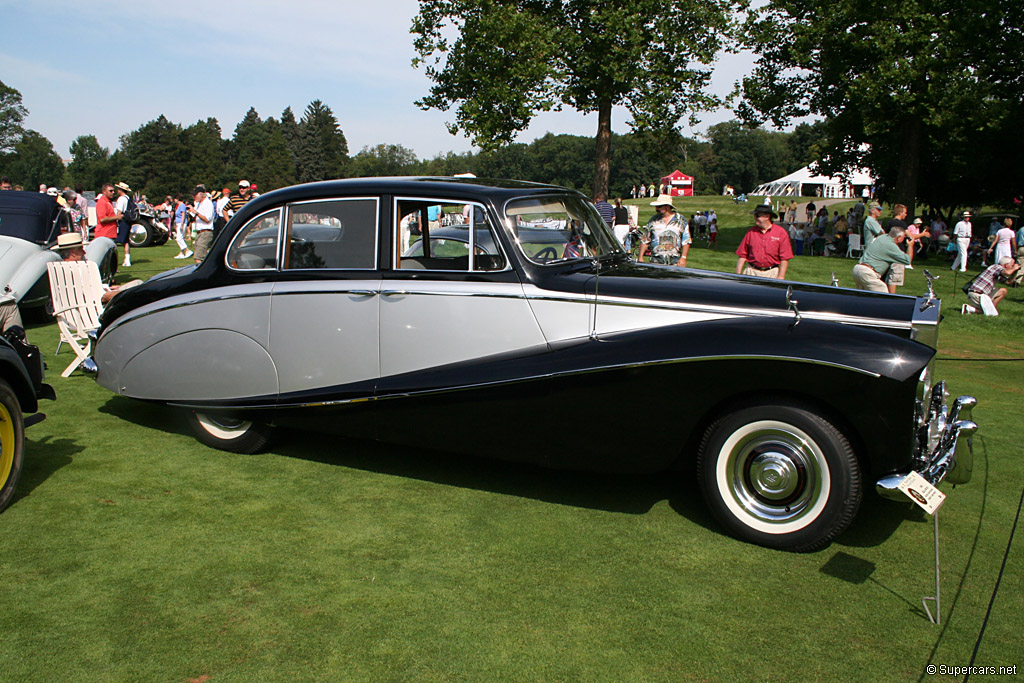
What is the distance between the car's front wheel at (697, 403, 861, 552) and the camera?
389 cm

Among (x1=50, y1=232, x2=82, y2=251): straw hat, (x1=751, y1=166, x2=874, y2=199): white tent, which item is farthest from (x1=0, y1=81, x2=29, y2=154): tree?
(x1=50, y1=232, x2=82, y2=251): straw hat

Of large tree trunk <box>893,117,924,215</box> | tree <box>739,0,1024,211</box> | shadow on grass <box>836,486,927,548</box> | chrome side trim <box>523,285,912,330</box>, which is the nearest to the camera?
chrome side trim <box>523,285,912,330</box>

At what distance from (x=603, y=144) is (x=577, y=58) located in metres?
3.23

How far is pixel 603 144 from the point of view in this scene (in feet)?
96.3

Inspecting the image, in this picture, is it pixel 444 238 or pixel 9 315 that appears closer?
pixel 444 238

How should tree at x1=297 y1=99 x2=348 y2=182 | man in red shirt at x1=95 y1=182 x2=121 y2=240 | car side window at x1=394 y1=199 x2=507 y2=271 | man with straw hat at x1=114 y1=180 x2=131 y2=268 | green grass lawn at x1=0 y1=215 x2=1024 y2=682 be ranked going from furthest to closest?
tree at x1=297 y1=99 x2=348 y2=182 → man with straw hat at x1=114 y1=180 x2=131 y2=268 → man in red shirt at x1=95 y1=182 x2=121 y2=240 → car side window at x1=394 y1=199 x2=507 y2=271 → green grass lawn at x1=0 y1=215 x2=1024 y2=682

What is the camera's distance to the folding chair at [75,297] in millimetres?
8023

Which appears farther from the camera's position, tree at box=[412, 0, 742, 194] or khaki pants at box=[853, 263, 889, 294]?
tree at box=[412, 0, 742, 194]

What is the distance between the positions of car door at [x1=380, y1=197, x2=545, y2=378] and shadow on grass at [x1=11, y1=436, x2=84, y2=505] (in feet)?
7.80

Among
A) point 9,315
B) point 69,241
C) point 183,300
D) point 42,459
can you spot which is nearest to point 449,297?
point 183,300

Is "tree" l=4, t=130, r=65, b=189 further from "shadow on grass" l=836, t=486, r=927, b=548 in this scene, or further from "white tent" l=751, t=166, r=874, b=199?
"shadow on grass" l=836, t=486, r=927, b=548

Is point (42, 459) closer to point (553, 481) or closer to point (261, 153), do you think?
point (553, 481)

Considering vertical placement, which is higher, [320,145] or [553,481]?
[320,145]

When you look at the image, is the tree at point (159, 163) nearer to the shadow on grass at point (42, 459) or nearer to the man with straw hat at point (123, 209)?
the man with straw hat at point (123, 209)
